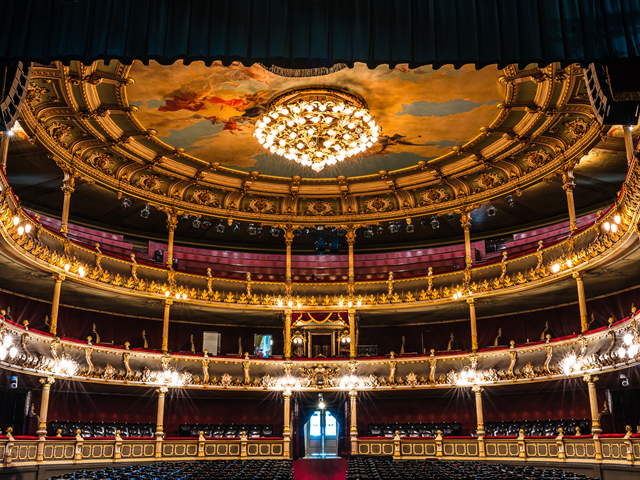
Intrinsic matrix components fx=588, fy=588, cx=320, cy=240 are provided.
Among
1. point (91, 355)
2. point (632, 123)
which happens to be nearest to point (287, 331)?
point (91, 355)

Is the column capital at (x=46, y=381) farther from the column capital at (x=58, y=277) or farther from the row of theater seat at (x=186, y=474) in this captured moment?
the row of theater seat at (x=186, y=474)

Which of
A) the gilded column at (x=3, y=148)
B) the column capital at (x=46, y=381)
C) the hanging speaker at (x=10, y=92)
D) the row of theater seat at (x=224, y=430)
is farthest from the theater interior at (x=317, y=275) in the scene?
the hanging speaker at (x=10, y=92)

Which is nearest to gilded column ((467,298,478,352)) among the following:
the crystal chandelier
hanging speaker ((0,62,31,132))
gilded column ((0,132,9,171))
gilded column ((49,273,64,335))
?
the crystal chandelier

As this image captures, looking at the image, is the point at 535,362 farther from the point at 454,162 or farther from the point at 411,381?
the point at 454,162

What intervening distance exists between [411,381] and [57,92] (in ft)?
52.0

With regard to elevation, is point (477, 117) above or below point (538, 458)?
above

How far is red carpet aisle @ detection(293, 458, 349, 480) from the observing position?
2051cm

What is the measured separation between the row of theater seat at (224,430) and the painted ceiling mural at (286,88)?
10.8m

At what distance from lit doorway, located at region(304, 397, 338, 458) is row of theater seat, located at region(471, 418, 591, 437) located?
6640 millimetres

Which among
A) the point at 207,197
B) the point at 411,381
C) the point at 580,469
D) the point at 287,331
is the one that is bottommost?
the point at 580,469

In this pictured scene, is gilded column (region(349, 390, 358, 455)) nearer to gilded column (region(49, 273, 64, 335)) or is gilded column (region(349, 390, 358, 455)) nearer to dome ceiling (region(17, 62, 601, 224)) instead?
dome ceiling (region(17, 62, 601, 224))

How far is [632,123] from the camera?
7.26 m

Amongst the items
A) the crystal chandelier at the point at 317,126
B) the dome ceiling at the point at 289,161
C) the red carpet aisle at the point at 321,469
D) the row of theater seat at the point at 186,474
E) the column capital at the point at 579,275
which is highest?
the dome ceiling at the point at 289,161

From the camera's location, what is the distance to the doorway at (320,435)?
26.4m
